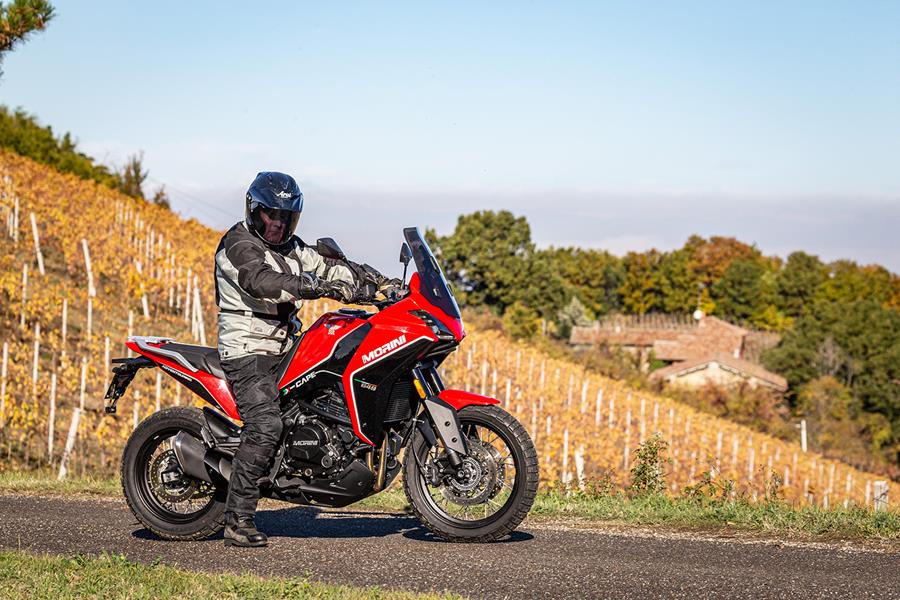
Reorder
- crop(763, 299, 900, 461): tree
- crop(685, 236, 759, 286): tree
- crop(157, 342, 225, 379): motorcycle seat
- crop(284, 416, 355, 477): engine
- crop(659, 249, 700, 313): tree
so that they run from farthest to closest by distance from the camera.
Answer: crop(685, 236, 759, 286): tree → crop(659, 249, 700, 313): tree → crop(763, 299, 900, 461): tree → crop(157, 342, 225, 379): motorcycle seat → crop(284, 416, 355, 477): engine

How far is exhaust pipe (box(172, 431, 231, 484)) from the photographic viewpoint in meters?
7.20

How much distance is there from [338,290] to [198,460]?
5.31ft

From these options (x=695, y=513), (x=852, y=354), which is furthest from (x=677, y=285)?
(x=695, y=513)

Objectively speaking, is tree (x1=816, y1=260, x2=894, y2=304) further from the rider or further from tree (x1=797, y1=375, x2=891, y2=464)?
the rider

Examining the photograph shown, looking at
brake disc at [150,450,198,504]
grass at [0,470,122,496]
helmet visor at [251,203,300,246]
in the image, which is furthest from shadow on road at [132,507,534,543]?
helmet visor at [251,203,300,246]

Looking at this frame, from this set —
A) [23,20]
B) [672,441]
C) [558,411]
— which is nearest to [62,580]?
[23,20]

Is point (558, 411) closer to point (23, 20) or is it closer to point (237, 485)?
point (23, 20)

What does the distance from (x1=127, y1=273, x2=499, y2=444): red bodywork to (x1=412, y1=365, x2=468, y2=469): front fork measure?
0.28ft

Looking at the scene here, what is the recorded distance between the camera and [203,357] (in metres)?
7.23

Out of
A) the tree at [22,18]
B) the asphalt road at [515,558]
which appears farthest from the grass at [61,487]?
the tree at [22,18]

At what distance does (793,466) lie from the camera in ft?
118

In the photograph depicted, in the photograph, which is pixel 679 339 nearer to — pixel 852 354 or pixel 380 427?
pixel 852 354

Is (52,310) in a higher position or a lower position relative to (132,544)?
higher

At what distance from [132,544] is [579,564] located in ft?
9.28
